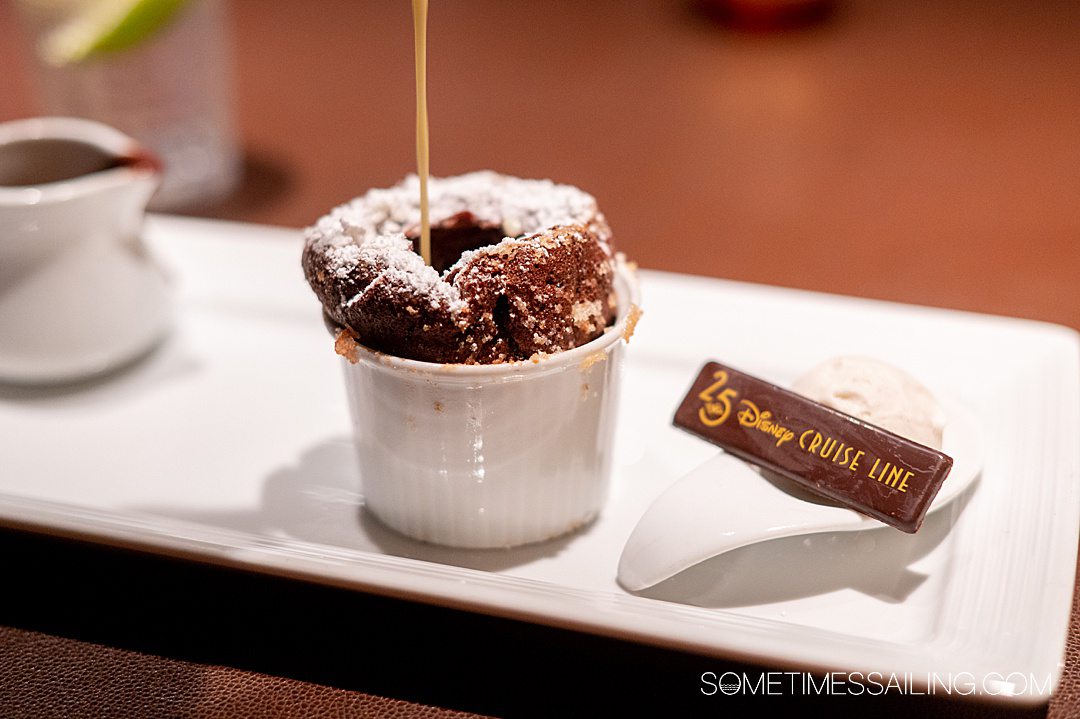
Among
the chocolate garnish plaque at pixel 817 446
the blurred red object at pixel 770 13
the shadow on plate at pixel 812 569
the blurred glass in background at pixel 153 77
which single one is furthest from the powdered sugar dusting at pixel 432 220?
the blurred red object at pixel 770 13

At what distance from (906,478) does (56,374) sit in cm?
114

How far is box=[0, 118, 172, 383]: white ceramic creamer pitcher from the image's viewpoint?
1439 millimetres

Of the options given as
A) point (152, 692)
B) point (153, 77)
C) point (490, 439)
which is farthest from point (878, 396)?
point (153, 77)

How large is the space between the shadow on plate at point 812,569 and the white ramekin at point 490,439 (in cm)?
17

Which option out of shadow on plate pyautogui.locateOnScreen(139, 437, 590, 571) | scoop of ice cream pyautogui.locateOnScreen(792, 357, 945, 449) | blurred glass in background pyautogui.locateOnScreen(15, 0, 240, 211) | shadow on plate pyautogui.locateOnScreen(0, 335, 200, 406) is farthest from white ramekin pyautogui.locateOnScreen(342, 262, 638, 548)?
blurred glass in background pyautogui.locateOnScreen(15, 0, 240, 211)

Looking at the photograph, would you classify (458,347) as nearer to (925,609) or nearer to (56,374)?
(925,609)

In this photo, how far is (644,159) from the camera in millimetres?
2270

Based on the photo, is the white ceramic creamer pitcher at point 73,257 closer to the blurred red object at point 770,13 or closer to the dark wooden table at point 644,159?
the dark wooden table at point 644,159

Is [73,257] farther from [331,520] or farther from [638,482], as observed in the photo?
[638,482]

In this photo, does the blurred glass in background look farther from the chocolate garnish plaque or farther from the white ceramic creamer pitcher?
the chocolate garnish plaque

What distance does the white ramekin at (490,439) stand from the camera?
1.12 m

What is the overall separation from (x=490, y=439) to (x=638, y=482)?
267 millimetres

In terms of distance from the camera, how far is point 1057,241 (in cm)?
192

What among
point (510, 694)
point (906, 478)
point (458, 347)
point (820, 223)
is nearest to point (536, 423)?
point (458, 347)
